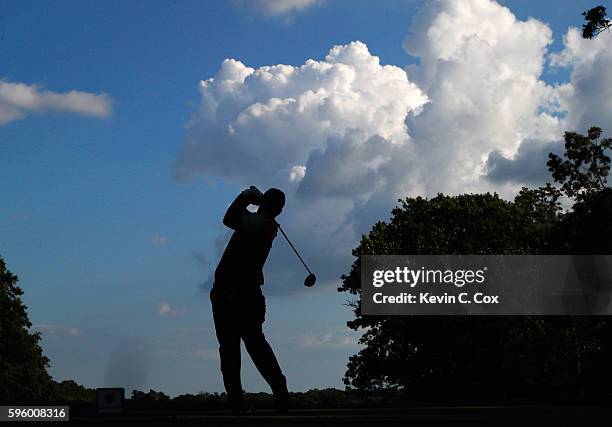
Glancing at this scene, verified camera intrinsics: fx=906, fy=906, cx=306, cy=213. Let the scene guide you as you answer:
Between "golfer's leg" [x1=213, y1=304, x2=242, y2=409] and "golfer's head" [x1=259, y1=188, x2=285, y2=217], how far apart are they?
5.02 feet

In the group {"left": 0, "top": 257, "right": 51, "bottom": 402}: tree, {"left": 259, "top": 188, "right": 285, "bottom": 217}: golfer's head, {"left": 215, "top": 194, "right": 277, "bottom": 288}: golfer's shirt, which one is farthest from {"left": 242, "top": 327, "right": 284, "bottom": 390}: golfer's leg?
{"left": 0, "top": 257, "right": 51, "bottom": 402}: tree

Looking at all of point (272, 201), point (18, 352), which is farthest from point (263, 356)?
point (18, 352)

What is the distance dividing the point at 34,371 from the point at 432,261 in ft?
107

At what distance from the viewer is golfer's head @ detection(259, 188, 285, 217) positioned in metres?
12.8

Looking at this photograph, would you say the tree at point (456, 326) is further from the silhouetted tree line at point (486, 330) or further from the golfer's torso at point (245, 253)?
the golfer's torso at point (245, 253)

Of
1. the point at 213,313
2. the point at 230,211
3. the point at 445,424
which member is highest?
the point at 230,211

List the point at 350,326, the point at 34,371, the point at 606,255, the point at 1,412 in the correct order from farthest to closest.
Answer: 1. the point at 34,371
2. the point at 350,326
3. the point at 606,255
4. the point at 1,412

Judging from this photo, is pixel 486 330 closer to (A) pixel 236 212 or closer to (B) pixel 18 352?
(B) pixel 18 352

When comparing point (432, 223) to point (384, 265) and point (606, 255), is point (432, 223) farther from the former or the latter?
point (606, 255)

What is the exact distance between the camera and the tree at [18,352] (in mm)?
65875

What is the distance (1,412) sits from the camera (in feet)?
41.4

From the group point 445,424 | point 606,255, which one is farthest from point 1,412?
point 606,255

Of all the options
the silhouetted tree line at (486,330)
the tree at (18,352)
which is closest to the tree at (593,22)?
the silhouetted tree line at (486,330)

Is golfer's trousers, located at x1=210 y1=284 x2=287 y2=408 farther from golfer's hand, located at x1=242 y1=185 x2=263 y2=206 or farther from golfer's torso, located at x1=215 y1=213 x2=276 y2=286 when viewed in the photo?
golfer's hand, located at x1=242 y1=185 x2=263 y2=206
